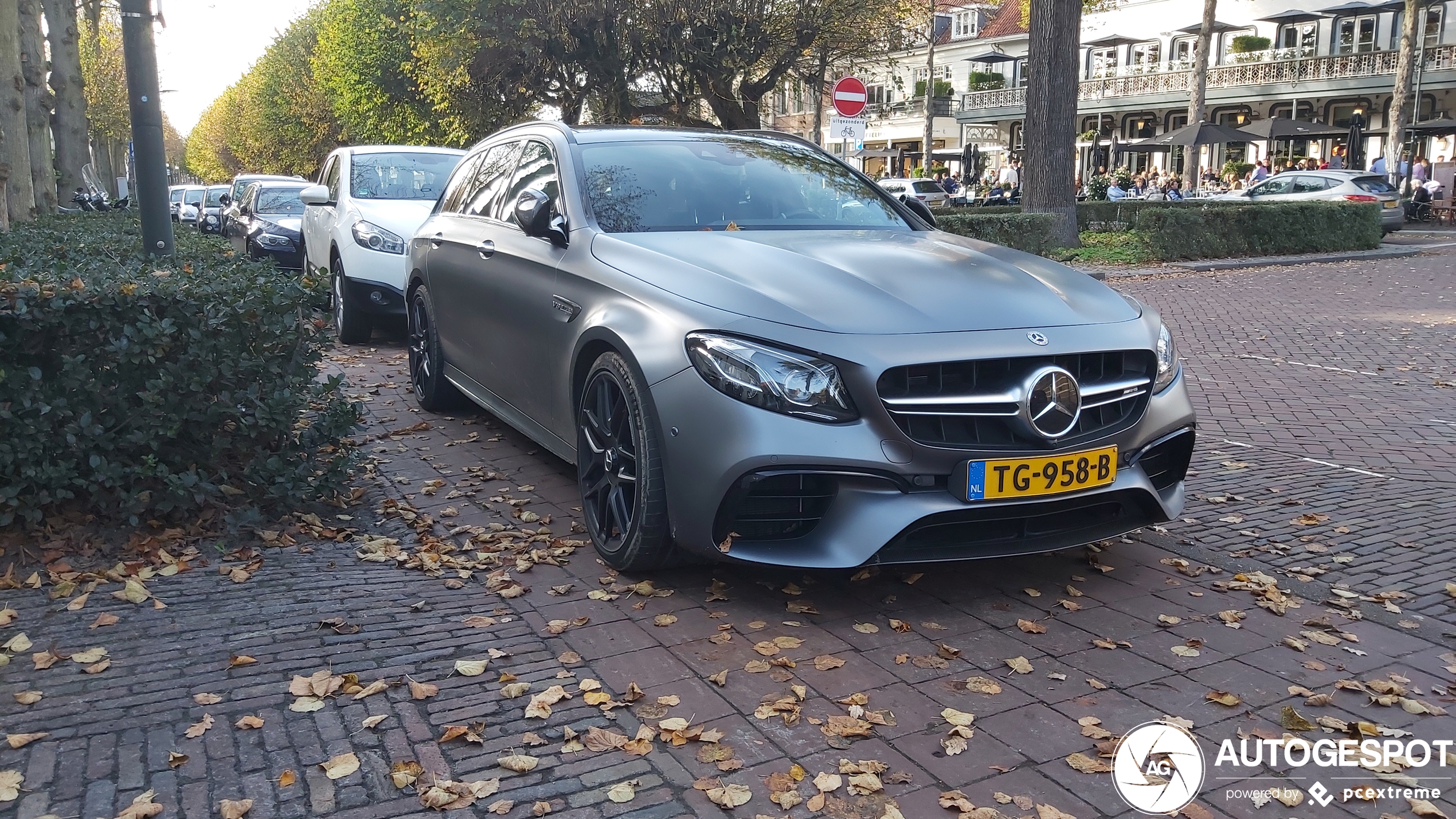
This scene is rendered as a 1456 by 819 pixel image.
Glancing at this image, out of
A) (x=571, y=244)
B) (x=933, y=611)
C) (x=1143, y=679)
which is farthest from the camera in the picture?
(x=571, y=244)

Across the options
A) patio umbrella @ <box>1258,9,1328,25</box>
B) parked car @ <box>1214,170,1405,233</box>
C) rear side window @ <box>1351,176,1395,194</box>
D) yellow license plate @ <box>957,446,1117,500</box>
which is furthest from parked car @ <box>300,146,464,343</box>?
patio umbrella @ <box>1258,9,1328,25</box>

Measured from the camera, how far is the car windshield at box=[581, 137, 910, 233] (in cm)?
493

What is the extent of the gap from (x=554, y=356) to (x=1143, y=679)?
2.55m

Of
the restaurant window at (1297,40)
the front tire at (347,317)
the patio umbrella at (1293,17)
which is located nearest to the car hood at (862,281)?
the front tire at (347,317)

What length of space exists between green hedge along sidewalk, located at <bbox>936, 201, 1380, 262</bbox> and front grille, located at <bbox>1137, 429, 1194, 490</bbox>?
39.5 feet

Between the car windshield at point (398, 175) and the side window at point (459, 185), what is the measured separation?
4.08 m

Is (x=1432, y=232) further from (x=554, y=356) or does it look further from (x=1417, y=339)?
(x=554, y=356)

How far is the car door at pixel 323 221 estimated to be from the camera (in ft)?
36.2

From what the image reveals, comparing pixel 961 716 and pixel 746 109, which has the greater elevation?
pixel 746 109

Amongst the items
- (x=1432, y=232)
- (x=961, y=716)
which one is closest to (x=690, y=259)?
(x=961, y=716)

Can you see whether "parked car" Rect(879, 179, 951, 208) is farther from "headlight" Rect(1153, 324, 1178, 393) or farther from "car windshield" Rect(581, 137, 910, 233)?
"headlight" Rect(1153, 324, 1178, 393)

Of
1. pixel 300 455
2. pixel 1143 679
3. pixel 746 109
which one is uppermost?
pixel 746 109

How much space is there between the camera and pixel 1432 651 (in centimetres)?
369

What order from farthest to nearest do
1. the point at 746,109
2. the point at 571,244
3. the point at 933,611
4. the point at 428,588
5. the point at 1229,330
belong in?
the point at 746,109 < the point at 1229,330 < the point at 571,244 < the point at 428,588 < the point at 933,611
